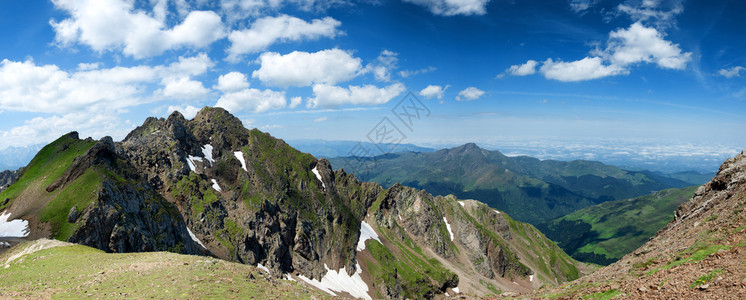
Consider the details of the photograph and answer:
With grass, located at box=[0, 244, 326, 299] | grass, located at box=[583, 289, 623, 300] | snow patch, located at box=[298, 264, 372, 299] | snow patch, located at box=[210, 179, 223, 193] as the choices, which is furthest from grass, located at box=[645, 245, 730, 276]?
snow patch, located at box=[210, 179, 223, 193]

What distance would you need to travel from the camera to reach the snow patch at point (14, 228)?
57.4 m

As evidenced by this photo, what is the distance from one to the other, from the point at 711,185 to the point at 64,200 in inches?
4374

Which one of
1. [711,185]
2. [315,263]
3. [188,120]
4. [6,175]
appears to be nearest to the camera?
[711,185]

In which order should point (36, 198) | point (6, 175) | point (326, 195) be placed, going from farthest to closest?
point (6, 175) < point (326, 195) < point (36, 198)

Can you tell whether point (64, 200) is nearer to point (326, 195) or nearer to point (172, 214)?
point (172, 214)

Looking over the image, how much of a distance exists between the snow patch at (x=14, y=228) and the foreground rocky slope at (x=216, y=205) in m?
1.30

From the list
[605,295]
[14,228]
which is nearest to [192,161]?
[14,228]

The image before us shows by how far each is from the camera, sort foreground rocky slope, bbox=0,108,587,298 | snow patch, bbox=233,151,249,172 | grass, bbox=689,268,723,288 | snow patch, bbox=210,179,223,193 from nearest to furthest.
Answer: grass, bbox=689,268,723,288 < foreground rocky slope, bbox=0,108,587,298 < snow patch, bbox=210,179,223,193 < snow patch, bbox=233,151,249,172

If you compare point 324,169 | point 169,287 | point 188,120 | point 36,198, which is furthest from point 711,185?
point 188,120

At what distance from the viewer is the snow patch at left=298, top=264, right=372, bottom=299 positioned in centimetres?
14338

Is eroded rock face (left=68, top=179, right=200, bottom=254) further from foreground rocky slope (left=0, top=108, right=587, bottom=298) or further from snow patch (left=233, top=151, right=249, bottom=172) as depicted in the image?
snow patch (left=233, top=151, right=249, bottom=172)

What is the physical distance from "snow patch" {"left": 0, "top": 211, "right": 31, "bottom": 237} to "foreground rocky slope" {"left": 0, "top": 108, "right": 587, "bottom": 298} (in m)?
1.30

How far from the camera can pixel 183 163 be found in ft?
445

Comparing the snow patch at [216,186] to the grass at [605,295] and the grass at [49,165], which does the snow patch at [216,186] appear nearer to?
the grass at [49,165]
